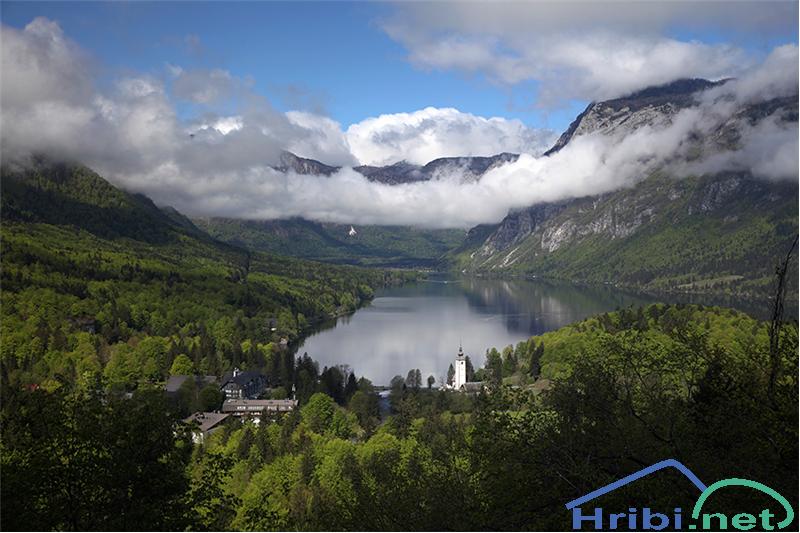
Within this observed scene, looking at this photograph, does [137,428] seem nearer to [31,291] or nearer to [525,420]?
[525,420]

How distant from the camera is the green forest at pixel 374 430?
8984 mm

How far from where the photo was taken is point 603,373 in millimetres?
10508

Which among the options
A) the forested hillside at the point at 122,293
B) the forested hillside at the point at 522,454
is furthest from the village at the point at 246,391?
the forested hillside at the point at 522,454

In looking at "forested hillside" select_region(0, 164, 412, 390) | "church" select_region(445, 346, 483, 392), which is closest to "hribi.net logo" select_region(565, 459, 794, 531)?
"forested hillside" select_region(0, 164, 412, 390)

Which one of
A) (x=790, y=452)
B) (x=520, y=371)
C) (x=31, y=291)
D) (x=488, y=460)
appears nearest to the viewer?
(x=790, y=452)

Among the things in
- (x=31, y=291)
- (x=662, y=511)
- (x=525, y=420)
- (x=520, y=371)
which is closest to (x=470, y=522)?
(x=525, y=420)

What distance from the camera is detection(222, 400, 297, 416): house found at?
133 ft

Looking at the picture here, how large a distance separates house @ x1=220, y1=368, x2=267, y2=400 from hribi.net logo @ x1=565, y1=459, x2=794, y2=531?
1604 inches

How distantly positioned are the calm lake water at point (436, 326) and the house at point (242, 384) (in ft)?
33.7

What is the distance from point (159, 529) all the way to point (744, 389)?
8.77 metres

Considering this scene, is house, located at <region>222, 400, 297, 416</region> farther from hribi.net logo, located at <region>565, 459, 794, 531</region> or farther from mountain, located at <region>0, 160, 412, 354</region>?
hribi.net logo, located at <region>565, 459, 794, 531</region>

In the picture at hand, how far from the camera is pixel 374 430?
34188 mm

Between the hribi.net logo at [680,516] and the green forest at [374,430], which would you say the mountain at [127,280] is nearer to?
the green forest at [374,430]

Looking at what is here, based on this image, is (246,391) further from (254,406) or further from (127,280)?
(127,280)
